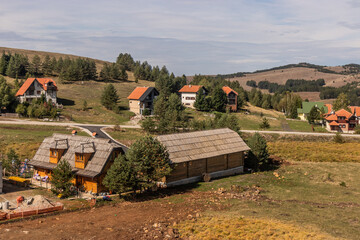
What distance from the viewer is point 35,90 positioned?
9394cm

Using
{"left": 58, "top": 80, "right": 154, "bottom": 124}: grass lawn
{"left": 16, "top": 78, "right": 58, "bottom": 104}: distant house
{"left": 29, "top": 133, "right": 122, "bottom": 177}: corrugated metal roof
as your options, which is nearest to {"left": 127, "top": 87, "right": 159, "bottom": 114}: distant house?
{"left": 58, "top": 80, "right": 154, "bottom": 124}: grass lawn

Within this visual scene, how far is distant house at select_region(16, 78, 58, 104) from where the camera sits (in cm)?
9162

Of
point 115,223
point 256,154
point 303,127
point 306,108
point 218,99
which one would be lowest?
point 115,223

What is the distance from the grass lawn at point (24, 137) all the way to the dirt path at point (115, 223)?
2602 cm

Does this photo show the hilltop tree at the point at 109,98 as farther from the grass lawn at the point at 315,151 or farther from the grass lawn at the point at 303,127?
the grass lawn at the point at 303,127

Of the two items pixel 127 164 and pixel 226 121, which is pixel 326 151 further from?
pixel 127 164

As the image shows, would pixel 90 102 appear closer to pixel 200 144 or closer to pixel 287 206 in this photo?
pixel 200 144

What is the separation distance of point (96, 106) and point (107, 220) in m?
77.7

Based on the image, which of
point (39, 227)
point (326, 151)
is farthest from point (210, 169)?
point (326, 151)

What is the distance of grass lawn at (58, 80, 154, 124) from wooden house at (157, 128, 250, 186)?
144 feet

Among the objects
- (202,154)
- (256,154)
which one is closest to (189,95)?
(256,154)

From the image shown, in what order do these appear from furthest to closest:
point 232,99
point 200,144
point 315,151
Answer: point 232,99 < point 315,151 < point 200,144

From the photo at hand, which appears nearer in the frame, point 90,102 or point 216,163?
point 216,163

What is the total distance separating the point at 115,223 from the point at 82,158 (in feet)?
39.6
